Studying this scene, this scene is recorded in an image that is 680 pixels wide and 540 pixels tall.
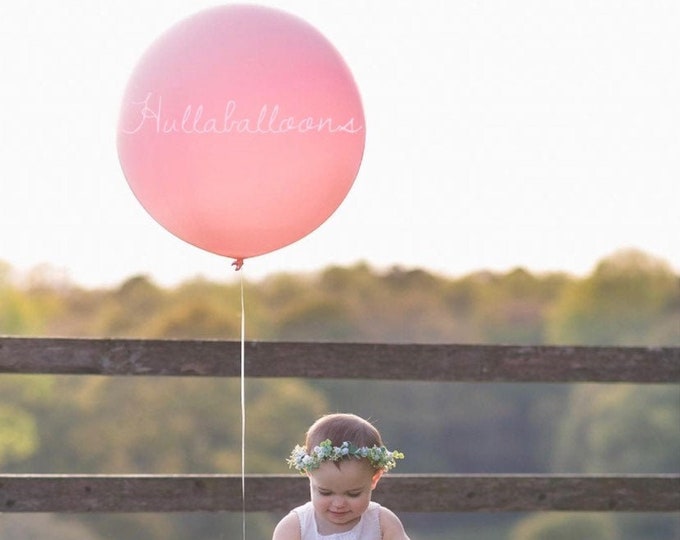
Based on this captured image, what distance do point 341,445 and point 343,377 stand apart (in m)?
1.42

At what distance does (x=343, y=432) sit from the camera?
3.28 metres

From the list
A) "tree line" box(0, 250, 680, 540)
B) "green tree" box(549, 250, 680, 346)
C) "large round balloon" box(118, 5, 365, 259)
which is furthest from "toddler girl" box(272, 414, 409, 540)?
"green tree" box(549, 250, 680, 346)

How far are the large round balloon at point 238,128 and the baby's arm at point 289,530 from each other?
93cm

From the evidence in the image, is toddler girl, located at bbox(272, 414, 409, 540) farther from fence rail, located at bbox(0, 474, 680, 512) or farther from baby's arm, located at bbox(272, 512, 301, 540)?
fence rail, located at bbox(0, 474, 680, 512)

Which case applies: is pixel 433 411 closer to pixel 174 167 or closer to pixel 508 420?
pixel 508 420

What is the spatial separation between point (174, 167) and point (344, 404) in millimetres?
15295

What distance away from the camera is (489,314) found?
756 inches

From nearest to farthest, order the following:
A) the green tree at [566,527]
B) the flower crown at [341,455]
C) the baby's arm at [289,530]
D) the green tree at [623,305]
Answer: the flower crown at [341,455] → the baby's arm at [289,530] → the green tree at [623,305] → the green tree at [566,527]

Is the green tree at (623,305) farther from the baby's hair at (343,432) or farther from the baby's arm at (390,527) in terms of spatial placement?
the baby's hair at (343,432)

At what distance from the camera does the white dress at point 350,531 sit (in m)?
3.41

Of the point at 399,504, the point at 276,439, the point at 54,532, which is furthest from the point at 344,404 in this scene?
Answer: the point at 399,504

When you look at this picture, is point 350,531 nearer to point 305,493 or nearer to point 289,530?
point 289,530

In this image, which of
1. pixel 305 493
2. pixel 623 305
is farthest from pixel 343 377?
pixel 623 305

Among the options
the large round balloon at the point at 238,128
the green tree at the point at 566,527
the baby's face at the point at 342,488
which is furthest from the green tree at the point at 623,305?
the baby's face at the point at 342,488
